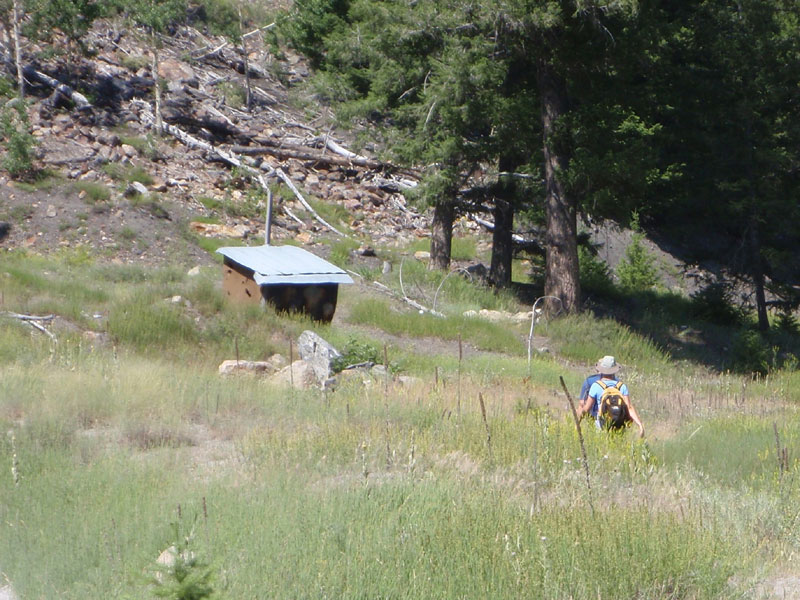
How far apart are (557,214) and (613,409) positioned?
10.2 m

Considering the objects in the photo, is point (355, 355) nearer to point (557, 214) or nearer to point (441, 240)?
point (557, 214)

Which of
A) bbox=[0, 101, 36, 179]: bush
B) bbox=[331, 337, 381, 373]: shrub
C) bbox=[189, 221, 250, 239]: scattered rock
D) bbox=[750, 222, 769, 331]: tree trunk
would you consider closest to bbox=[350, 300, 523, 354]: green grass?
bbox=[331, 337, 381, 373]: shrub

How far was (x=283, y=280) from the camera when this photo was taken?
13844mm

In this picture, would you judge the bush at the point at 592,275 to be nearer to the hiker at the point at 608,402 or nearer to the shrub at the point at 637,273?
the shrub at the point at 637,273

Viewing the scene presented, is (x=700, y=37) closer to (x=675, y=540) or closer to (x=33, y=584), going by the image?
(x=675, y=540)

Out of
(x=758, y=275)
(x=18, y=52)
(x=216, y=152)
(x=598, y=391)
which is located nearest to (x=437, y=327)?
(x=598, y=391)

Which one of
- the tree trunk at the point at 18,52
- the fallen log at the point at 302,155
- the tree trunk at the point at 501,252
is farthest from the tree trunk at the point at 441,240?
the tree trunk at the point at 18,52

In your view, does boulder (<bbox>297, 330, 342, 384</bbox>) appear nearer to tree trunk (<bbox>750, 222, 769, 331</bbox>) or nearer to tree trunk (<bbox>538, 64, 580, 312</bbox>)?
tree trunk (<bbox>538, 64, 580, 312</bbox>)

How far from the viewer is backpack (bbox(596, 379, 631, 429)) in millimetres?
7980

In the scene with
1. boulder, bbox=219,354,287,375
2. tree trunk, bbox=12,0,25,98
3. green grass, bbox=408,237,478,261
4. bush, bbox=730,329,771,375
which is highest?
tree trunk, bbox=12,0,25,98

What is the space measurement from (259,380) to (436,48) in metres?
A: 10.6

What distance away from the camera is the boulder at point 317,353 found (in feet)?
38.3

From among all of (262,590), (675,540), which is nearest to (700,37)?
(675,540)

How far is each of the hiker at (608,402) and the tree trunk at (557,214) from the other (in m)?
9.35
